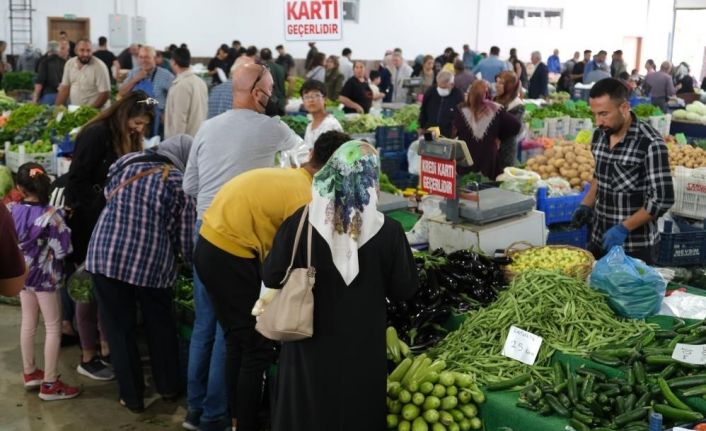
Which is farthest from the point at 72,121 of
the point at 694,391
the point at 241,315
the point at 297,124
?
the point at 694,391

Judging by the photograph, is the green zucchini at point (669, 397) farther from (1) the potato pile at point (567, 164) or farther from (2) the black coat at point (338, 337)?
(1) the potato pile at point (567, 164)

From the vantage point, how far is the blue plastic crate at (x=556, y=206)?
6.65 meters

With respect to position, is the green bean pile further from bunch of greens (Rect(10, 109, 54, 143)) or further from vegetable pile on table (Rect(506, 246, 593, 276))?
bunch of greens (Rect(10, 109, 54, 143))

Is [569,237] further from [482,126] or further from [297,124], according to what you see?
[297,124]

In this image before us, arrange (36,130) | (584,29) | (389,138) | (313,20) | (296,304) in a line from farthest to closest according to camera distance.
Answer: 1. (584,29)
2. (389,138)
3. (36,130)
4. (313,20)
5. (296,304)

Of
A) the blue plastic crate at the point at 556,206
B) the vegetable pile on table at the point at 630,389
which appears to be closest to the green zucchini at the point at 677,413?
the vegetable pile on table at the point at 630,389

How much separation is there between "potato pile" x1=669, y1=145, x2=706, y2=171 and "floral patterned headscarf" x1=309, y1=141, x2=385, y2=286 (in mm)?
5717

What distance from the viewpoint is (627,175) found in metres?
4.85

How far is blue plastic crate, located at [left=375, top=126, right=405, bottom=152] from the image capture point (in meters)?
9.65

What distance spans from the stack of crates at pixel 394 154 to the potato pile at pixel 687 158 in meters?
2.63

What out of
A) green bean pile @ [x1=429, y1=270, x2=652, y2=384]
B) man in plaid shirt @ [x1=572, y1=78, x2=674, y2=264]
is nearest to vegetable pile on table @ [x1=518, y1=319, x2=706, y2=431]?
green bean pile @ [x1=429, y1=270, x2=652, y2=384]

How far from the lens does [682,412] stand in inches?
133

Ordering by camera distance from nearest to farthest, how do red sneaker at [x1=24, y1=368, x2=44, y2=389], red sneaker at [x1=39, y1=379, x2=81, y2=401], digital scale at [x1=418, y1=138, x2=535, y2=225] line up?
digital scale at [x1=418, y1=138, x2=535, y2=225]
red sneaker at [x1=39, y1=379, x2=81, y2=401]
red sneaker at [x1=24, y1=368, x2=44, y2=389]

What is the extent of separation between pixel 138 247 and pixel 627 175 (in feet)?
9.00
